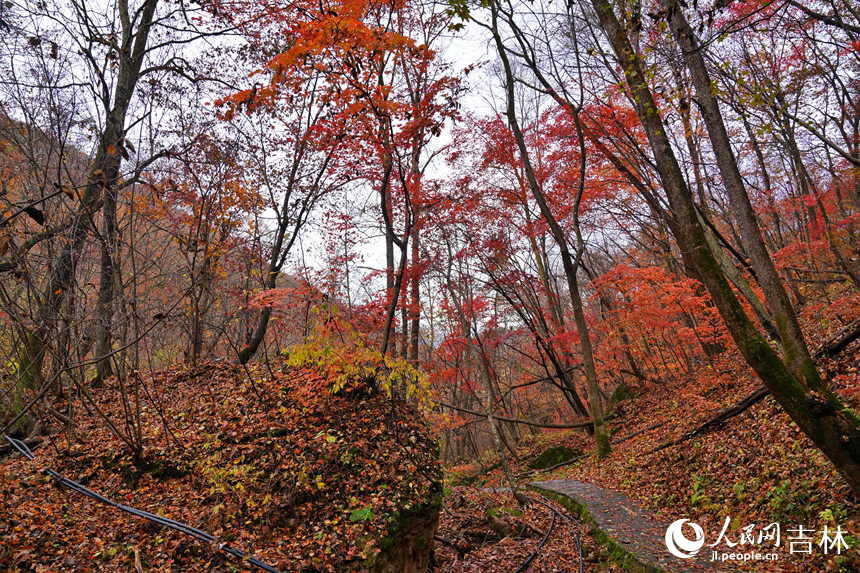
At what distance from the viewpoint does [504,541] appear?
776cm

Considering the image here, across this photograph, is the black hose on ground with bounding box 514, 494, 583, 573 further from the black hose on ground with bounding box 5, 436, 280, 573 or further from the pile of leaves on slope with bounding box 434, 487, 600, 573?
the black hose on ground with bounding box 5, 436, 280, 573

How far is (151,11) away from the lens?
32.3ft

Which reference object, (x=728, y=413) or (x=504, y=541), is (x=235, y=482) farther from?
(x=728, y=413)

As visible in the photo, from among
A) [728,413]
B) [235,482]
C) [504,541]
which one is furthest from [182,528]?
[728,413]

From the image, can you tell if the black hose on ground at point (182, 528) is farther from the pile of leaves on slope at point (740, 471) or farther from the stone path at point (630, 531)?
the pile of leaves on slope at point (740, 471)

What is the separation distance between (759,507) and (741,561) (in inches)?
36.4

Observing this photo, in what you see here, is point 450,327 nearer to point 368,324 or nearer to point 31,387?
point 368,324

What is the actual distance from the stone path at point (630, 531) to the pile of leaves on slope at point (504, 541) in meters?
0.39

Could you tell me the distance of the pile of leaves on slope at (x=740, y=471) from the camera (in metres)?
4.54

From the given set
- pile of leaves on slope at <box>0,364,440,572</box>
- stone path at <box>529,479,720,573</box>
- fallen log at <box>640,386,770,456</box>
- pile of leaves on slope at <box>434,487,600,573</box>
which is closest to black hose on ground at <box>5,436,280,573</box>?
pile of leaves on slope at <box>0,364,440,572</box>

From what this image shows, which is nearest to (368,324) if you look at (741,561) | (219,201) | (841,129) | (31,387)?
(219,201)

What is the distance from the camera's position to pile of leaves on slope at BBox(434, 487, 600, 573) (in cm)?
679

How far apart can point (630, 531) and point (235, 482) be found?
19.8 feet

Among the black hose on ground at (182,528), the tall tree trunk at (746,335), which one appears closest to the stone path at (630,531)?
the tall tree trunk at (746,335)
